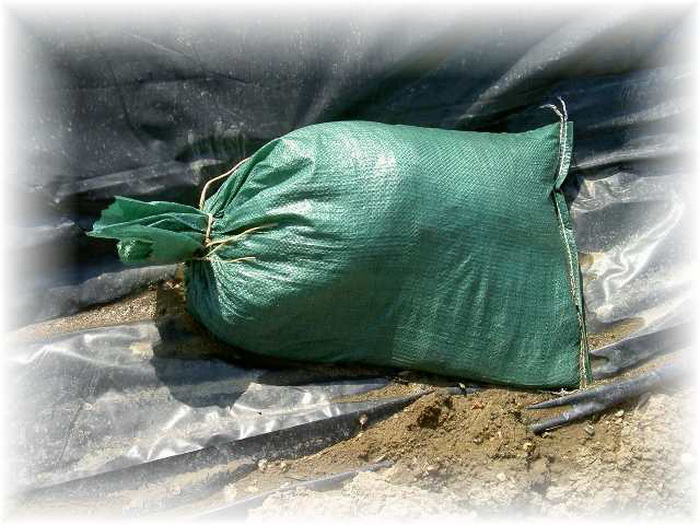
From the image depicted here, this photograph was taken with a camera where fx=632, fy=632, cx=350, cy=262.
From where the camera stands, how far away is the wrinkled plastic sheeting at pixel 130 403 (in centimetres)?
166

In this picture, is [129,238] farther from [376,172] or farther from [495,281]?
[495,281]

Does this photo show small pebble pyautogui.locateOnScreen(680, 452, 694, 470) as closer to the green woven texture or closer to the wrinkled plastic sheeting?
the green woven texture

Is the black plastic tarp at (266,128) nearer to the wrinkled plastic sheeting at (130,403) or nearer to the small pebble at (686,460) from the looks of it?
the wrinkled plastic sheeting at (130,403)

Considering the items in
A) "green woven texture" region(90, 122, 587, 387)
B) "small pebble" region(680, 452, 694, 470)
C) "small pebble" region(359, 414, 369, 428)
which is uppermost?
"green woven texture" region(90, 122, 587, 387)

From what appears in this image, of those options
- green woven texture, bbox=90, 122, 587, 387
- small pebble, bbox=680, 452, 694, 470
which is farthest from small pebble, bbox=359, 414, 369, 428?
small pebble, bbox=680, 452, 694, 470

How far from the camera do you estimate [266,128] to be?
6.60 ft

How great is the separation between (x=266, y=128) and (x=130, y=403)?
92cm

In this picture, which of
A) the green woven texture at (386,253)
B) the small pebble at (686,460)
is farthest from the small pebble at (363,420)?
the small pebble at (686,460)

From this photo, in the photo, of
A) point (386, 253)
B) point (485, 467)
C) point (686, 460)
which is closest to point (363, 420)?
point (485, 467)

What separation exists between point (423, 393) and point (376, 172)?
0.64 metres

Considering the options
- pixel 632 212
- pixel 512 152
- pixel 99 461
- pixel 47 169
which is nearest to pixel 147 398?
pixel 99 461

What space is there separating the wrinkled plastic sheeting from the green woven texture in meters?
0.13

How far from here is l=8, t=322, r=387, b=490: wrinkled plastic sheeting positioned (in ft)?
5.43

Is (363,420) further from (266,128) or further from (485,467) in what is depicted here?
(266,128)
